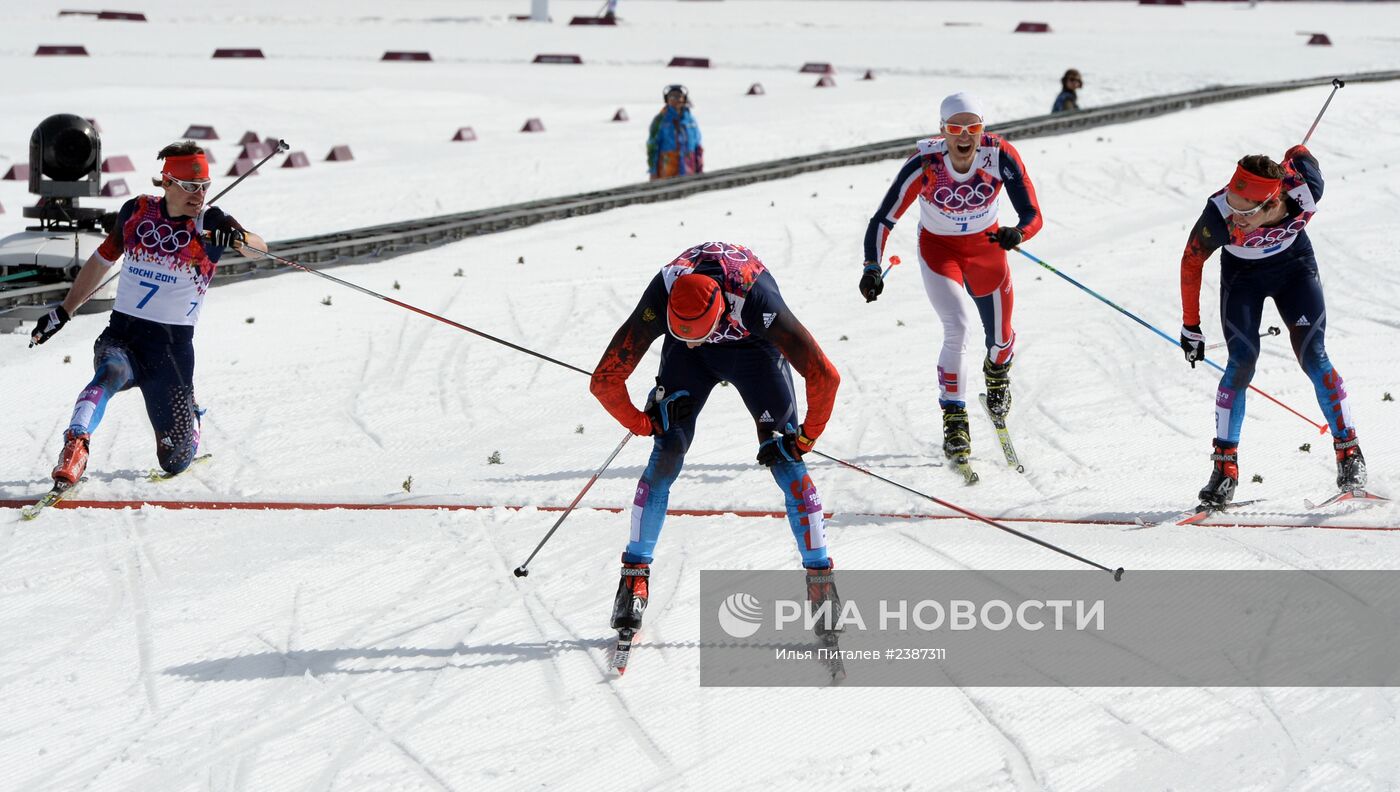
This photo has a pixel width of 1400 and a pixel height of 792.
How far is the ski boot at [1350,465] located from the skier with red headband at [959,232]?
6.75ft

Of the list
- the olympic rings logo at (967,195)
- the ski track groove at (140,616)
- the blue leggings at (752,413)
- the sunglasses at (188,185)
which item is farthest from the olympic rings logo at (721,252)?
the sunglasses at (188,185)

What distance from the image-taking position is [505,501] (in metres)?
8.23

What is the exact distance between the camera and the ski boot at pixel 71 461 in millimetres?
7777

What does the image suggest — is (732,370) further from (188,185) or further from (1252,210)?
(188,185)

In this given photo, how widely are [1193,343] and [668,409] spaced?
12.2 feet

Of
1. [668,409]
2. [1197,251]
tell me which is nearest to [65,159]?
[668,409]

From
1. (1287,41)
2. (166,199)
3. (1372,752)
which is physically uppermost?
(1287,41)

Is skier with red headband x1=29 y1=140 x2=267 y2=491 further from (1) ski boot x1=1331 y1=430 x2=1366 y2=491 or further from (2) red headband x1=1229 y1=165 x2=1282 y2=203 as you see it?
(1) ski boot x1=1331 y1=430 x2=1366 y2=491

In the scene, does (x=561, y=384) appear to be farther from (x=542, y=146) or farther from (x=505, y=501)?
(x=542, y=146)

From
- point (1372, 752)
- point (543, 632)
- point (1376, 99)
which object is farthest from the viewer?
point (1376, 99)

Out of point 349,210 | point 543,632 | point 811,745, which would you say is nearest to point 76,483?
point 543,632

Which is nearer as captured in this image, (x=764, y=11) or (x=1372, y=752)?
(x=1372, y=752)

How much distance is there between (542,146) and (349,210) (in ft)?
18.8

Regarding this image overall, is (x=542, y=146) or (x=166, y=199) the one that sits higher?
(x=542, y=146)
